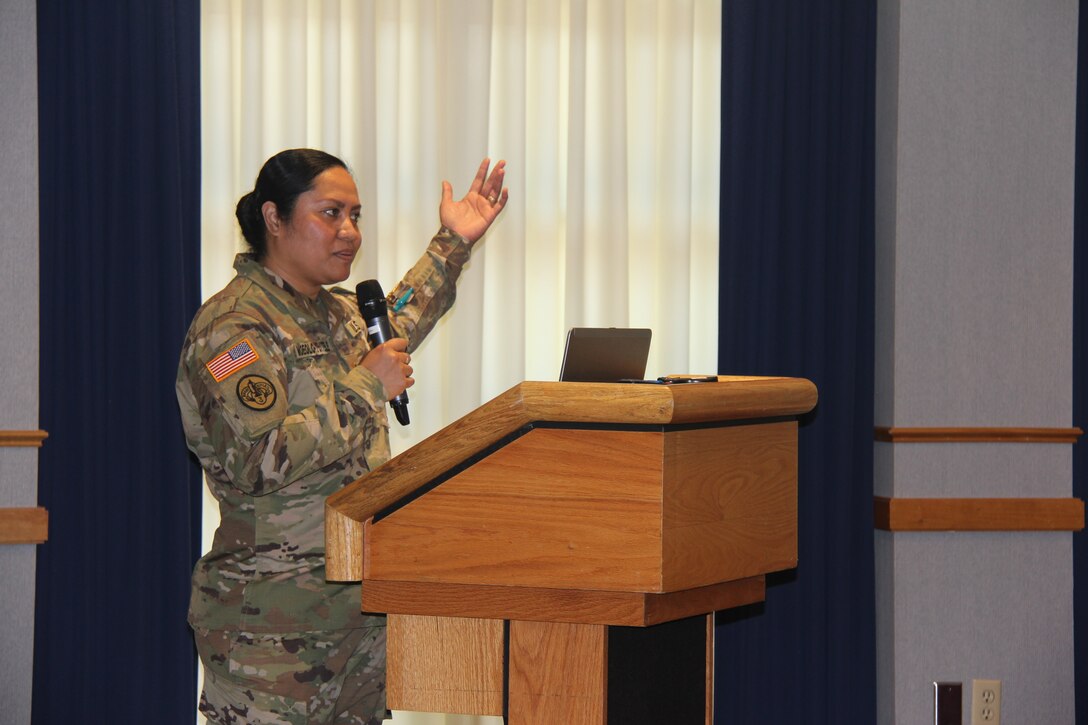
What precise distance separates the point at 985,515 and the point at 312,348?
235cm

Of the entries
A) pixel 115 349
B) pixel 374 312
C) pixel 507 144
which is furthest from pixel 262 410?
pixel 507 144

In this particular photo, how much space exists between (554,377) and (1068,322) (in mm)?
1687

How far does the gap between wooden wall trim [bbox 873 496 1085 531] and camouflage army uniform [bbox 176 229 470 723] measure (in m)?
1.94

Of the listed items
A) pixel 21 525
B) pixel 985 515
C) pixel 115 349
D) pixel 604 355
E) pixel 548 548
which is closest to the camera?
pixel 548 548

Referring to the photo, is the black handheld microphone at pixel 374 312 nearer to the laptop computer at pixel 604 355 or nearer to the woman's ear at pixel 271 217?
the woman's ear at pixel 271 217

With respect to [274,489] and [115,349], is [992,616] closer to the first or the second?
[274,489]

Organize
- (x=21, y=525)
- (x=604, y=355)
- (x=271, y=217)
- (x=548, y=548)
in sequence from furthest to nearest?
(x=21, y=525) < (x=271, y=217) < (x=604, y=355) < (x=548, y=548)

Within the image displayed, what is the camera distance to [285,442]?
2.03 m

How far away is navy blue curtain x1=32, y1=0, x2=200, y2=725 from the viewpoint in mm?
3357

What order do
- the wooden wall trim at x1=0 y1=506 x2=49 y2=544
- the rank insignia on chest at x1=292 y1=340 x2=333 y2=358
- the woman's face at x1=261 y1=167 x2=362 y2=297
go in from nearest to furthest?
the rank insignia on chest at x1=292 y1=340 x2=333 y2=358, the woman's face at x1=261 y1=167 x2=362 y2=297, the wooden wall trim at x1=0 y1=506 x2=49 y2=544

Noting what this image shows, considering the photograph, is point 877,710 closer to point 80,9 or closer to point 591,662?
point 591,662

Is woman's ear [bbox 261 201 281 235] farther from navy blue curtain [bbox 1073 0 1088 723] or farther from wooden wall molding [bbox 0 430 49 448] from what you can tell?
navy blue curtain [bbox 1073 0 1088 723]

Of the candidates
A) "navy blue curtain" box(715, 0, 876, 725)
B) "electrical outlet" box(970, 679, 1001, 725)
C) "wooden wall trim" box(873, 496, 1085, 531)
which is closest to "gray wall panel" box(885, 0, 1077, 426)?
"navy blue curtain" box(715, 0, 876, 725)

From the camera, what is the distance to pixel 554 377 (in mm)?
3701
